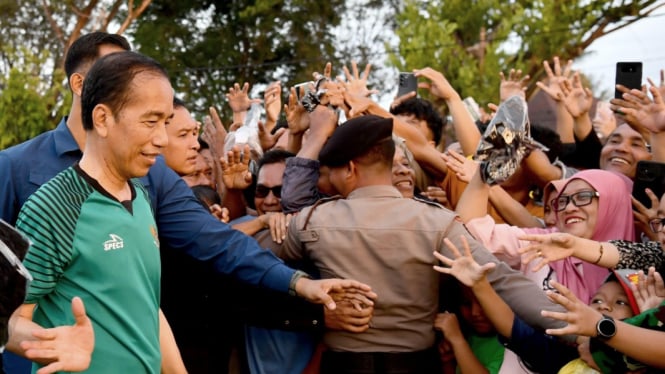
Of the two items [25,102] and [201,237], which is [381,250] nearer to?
[201,237]

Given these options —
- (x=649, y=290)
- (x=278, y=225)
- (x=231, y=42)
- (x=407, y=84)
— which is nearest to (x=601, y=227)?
(x=649, y=290)

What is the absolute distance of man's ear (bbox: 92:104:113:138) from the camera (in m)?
2.92

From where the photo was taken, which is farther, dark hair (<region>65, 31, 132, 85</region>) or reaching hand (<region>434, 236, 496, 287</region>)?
dark hair (<region>65, 31, 132, 85</region>)

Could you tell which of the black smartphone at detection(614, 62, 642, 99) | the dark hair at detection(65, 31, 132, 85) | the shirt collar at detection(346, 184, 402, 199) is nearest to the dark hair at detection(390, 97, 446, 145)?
the black smartphone at detection(614, 62, 642, 99)

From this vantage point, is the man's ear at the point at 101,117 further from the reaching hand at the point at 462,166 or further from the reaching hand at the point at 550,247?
the reaching hand at the point at 462,166

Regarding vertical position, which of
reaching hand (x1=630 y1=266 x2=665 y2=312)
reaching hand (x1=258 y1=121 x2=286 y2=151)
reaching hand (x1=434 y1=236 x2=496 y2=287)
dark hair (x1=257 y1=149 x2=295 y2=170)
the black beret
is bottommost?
reaching hand (x1=630 y1=266 x2=665 y2=312)

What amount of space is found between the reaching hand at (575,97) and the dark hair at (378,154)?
1.81 metres

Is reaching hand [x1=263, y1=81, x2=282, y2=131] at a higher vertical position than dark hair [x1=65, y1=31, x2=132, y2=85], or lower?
lower

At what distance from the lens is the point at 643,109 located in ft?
15.5

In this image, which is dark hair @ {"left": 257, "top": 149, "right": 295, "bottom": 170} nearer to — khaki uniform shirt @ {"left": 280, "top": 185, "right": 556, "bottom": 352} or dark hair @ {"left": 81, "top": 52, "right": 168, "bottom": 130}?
khaki uniform shirt @ {"left": 280, "top": 185, "right": 556, "bottom": 352}

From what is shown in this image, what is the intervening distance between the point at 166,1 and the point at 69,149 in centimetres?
2257

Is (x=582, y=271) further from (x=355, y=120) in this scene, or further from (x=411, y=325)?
→ (x=355, y=120)

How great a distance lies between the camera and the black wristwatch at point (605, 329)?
3289 millimetres

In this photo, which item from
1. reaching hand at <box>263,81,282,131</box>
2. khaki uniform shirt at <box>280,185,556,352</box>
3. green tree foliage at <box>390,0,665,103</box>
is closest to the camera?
khaki uniform shirt at <box>280,185,556,352</box>
